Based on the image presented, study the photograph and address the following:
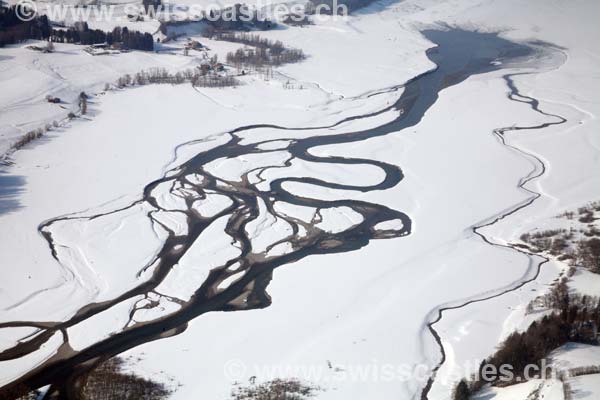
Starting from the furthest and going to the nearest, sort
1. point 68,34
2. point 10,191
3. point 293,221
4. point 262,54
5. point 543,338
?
point 68,34 < point 262,54 < point 10,191 < point 293,221 < point 543,338

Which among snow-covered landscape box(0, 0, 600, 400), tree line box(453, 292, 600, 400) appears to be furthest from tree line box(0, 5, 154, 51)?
tree line box(453, 292, 600, 400)

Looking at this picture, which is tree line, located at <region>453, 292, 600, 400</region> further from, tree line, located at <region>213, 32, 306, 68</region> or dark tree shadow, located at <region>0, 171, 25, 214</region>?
tree line, located at <region>213, 32, 306, 68</region>

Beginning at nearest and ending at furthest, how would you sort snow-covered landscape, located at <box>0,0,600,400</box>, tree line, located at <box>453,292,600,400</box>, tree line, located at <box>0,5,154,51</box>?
tree line, located at <box>453,292,600,400</box>, snow-covered landscape, located at <box>0,0,600,400</box>, tree line, located at <box>0,5,154,51</box>

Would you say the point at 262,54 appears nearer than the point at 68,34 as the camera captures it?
Yes

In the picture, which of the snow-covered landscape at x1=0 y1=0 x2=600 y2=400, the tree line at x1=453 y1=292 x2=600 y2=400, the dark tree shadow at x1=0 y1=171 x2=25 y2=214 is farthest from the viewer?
the dark tree shadow at x1=0 y1=171 x2=25 y2=214

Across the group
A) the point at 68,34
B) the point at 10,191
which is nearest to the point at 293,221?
the point at 10,191

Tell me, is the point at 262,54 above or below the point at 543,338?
above

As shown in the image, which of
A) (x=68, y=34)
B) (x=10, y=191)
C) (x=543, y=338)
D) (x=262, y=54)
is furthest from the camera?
(x=68, y=34)

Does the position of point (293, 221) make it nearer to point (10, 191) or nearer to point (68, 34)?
point (10, 191)

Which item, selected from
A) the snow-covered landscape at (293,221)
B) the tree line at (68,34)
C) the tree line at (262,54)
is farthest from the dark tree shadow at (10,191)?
the tree line at (68,34)

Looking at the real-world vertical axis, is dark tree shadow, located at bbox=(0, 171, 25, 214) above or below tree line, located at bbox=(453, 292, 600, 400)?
above
